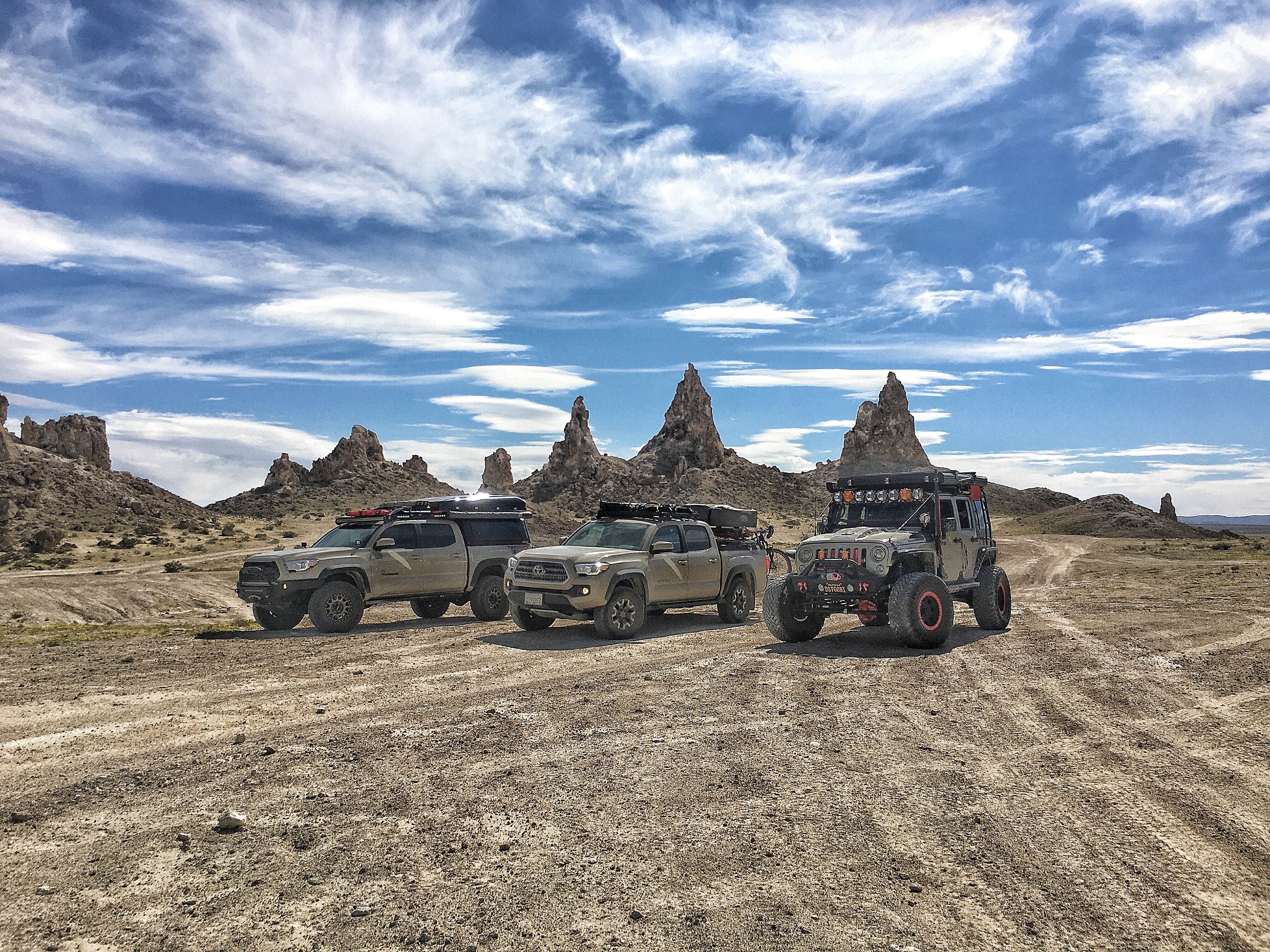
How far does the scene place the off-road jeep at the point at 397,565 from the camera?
15.7 m

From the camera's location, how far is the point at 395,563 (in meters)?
Result: 16.5

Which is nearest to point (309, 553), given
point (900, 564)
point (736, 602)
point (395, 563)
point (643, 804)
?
point (395, 563)

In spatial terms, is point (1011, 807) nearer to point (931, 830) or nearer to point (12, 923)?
point (931, 830)

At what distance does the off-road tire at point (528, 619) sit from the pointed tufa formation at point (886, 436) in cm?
12862

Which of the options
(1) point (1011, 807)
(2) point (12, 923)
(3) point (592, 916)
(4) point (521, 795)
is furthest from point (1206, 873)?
(2) point (12, 923)

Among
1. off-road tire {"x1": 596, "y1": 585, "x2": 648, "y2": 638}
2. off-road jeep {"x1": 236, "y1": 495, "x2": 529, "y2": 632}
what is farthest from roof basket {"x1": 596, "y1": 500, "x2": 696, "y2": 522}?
off-road jeep {"x1": 236, "y1": 495, "x2": 529, "y2": 632}

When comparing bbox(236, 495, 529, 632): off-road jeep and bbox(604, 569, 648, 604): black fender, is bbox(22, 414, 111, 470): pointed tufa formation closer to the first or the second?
bbox(236, 495, 529, 632): off-road jeep

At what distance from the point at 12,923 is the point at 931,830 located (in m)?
5.16

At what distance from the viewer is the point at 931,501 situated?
13.9m

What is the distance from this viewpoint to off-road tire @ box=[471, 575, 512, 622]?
17.3 meters

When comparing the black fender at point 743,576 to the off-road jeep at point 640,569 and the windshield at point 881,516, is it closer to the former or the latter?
the off-road jeep at point 640,569

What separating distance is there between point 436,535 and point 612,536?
4154 mm

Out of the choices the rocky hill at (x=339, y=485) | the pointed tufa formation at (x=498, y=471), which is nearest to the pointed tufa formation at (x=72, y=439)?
the rocky hill at (x=339, y=485)

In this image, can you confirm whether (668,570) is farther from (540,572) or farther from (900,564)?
(900,564)
